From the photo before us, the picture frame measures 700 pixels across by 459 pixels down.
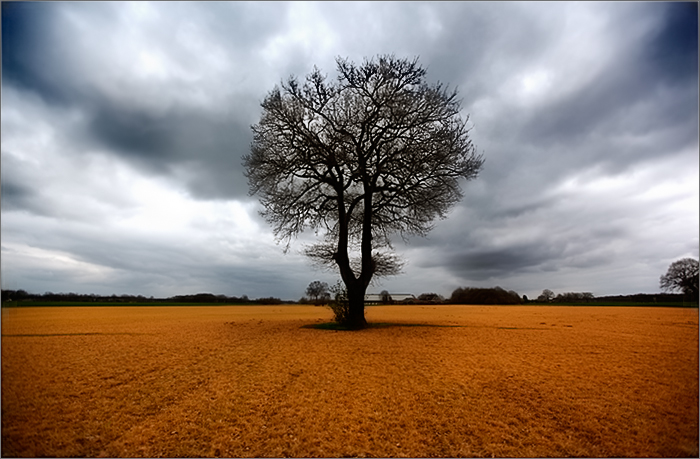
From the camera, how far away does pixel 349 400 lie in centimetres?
694

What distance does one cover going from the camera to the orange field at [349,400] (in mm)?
5504

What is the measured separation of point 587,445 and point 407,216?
42.0 feet

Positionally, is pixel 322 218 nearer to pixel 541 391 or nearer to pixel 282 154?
pixel 282 154

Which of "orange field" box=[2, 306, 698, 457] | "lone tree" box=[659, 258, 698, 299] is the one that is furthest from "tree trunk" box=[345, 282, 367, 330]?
"lone tree" box=[659, 258, 698, 299]

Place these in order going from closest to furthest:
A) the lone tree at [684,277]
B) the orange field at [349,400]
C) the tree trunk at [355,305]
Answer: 1. the orange field at [349,400]
2. the tree trunk at [355,305]
3. the lone tree at [684,277]

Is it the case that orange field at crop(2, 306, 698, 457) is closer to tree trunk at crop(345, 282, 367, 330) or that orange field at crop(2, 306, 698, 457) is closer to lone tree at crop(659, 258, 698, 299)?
tree trunk at crop(345, 282, 367, 330)

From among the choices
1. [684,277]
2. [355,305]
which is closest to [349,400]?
[355,305]

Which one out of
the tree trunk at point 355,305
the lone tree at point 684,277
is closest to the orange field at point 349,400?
the tree trunk at point 355,305

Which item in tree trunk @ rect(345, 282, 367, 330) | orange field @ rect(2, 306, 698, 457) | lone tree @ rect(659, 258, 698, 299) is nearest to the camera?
orange field @ rect(2, 306, 698, 457)

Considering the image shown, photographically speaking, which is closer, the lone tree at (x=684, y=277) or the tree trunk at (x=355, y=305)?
the tree trunk at (x=355, y=305)

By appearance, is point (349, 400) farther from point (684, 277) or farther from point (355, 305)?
point (684, 277)

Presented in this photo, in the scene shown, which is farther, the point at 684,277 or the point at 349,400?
the point at 684,277

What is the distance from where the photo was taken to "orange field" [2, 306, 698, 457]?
18.1ft

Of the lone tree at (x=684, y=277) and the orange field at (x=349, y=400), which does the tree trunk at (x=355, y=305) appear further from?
the lone tree at (x=684, y=277)
